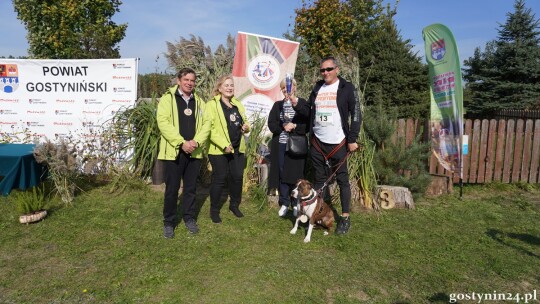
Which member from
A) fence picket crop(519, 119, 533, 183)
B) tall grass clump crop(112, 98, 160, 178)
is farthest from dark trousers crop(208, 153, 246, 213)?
fence picket crop(519, 119, 533, 183)

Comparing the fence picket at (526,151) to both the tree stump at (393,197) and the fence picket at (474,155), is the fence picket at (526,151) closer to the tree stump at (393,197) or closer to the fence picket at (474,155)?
the fence picket at (474,155)

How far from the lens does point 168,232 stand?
4105 millimetres

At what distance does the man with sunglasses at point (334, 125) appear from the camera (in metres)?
3.99

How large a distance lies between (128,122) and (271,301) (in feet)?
14.9

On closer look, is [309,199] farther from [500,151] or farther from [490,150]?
[500,151]

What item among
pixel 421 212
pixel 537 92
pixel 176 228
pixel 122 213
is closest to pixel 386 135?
pixel 421 212

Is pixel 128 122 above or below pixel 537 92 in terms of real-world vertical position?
below

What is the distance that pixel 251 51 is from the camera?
6703 mm

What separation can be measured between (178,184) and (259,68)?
3.44m

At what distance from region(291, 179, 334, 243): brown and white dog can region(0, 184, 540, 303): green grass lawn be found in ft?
0.64

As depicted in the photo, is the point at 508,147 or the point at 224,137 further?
the point at 508,147

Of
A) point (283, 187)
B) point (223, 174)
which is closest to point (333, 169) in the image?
point (283, 187)

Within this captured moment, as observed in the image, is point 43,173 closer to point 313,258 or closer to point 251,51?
point 251,51

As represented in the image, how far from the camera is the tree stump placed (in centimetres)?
527
